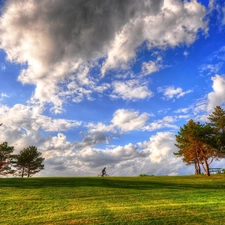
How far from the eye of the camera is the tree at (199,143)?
5159 centimetres

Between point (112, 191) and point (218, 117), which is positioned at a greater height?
point (218, 117)

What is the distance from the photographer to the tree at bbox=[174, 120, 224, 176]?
2031 inches

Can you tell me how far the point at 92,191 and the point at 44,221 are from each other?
12028 millimetres

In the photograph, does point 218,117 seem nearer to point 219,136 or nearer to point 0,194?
point 219,136

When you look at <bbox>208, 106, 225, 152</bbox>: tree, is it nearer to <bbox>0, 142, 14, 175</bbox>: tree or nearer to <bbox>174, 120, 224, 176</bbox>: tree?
<bbox>174, 120, 224, 176</bbox>: tree

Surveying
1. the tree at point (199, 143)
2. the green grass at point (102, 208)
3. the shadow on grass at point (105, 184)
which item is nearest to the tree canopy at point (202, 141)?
the tree at point (199, 143)

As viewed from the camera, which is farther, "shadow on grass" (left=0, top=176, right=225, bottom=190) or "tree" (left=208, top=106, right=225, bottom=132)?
"tree" (left=208, top=106, right=225, bottom=132)

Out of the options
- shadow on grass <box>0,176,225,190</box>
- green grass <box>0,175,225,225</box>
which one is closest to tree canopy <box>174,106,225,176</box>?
shadow on grass <box>0,176,225,190</box>

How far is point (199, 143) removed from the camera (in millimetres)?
52562

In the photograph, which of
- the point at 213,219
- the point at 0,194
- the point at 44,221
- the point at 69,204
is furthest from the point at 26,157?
the point at 213,219

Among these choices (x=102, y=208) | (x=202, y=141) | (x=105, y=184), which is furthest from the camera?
(x=202, y=141)

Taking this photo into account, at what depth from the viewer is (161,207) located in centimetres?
1967

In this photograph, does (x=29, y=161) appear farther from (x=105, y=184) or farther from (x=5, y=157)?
(x=105, y=184)

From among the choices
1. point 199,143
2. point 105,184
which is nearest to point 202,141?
point 199,143
